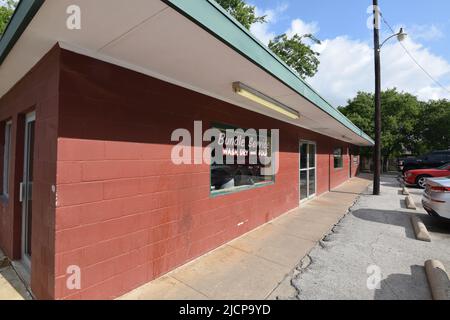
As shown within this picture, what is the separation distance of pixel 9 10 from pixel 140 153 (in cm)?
1267

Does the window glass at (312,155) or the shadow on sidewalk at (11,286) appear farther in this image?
the window glass at (312,155)

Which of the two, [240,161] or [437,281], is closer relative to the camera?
[437,281]

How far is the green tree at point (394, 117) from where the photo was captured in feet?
81.3

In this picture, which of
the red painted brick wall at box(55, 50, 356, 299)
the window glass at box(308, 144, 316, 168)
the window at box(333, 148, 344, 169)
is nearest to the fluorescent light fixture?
the red painted brick wall at box(55, 50, 356, 299)

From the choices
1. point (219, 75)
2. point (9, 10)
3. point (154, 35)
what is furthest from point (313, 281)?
point (9, 10)

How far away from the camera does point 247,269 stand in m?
3.50

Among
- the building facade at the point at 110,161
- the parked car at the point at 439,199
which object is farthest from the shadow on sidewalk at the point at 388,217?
the building facade at the point at 110,161

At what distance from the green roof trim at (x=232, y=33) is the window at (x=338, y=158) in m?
10.5

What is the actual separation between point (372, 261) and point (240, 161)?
2759 millimetres

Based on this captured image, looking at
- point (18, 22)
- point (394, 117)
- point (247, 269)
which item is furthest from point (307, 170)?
point (394, 117)

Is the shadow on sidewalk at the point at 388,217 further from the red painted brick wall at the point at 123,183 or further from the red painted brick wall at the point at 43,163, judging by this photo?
the red painted brick wall at the point at 43,163

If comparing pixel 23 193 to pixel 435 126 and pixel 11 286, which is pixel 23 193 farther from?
pixel 435 126
